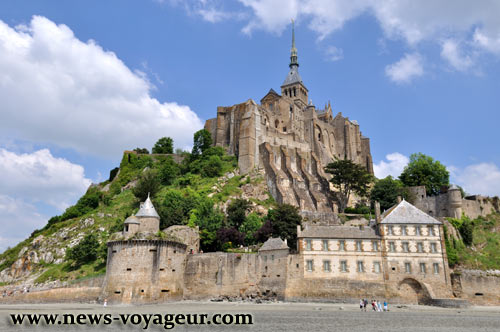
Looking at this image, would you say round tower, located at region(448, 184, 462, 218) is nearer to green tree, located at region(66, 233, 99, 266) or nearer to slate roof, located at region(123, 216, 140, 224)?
slate roof, located at region(123, 216, 140, 224)

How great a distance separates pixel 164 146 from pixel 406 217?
186 ft

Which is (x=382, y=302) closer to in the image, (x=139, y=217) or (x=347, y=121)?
(x=139, y=217)

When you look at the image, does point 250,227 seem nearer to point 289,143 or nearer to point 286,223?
point 286,223

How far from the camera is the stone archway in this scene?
122ft

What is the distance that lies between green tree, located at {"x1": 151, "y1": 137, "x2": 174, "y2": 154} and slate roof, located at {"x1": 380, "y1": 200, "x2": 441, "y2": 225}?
5402 cm

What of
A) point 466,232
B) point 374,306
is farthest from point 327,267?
point 466,232

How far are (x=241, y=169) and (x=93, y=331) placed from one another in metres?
46.6

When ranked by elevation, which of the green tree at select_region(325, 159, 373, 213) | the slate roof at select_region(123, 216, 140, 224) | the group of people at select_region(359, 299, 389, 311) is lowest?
the group of people at select_region(359, 299, 389, 311)

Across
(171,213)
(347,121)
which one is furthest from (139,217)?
(347,121)

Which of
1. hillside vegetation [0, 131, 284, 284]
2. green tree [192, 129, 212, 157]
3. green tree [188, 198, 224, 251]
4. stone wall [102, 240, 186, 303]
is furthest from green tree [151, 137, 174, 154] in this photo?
stone wall [102, 240, 186, 303]

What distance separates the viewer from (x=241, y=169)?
67.8 meters

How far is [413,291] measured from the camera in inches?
1492

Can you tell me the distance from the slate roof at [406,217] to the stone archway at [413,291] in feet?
18.8

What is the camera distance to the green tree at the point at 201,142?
74375 mm
